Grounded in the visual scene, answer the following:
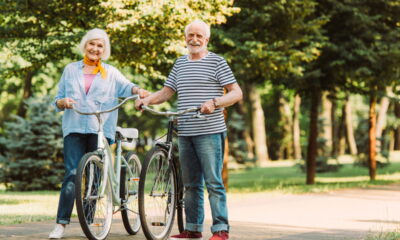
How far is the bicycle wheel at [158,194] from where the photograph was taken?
653cm

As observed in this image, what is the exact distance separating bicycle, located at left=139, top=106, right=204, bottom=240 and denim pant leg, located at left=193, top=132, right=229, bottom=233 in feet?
1.11

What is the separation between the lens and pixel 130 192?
7188mm

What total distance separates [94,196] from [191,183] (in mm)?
901

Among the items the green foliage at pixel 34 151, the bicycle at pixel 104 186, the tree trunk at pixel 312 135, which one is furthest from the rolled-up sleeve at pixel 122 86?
the green foliage at pixel 34 151

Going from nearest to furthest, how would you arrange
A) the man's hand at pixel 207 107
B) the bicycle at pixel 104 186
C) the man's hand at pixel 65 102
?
the man's hand at pixel 207 107
the bicycle at pixel 104 186
the man's hand at pixel 65 102

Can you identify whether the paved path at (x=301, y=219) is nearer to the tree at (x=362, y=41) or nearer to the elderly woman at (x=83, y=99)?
the elderly woman at (x=83, y=99)

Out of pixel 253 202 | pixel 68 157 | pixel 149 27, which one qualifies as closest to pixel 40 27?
pixel 149 27

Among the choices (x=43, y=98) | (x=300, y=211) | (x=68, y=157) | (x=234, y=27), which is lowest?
(x=300, y=211)

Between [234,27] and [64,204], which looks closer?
[64,204]

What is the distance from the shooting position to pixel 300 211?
35.9 ft

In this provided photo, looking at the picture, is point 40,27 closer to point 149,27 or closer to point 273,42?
point 149,27

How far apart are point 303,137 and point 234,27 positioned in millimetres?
45302

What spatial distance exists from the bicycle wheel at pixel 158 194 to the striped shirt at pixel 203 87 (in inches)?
15.1

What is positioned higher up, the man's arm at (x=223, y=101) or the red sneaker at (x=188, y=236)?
the man's arm at (x=223, y=101)
